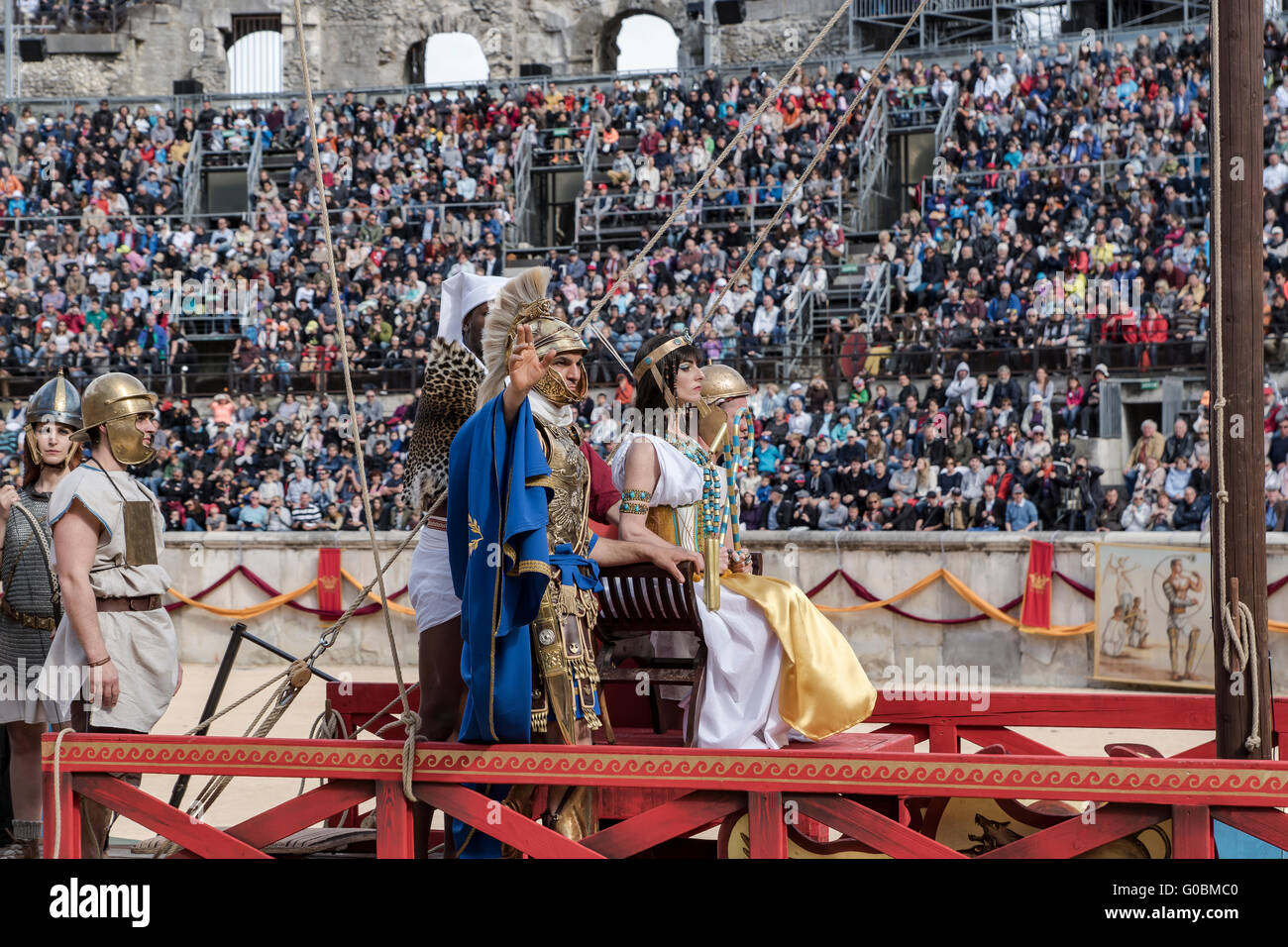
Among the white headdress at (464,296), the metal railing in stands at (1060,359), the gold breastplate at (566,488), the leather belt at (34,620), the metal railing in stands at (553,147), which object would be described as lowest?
the leather belt at (34,620)

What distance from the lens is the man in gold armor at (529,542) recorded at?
418 cm

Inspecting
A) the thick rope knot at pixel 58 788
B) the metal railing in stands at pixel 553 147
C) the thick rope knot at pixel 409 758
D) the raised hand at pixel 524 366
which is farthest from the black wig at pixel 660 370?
the metal railing in stands at pixel 553 147

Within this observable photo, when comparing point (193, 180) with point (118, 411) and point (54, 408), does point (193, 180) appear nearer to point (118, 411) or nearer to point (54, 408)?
point (54, 408)

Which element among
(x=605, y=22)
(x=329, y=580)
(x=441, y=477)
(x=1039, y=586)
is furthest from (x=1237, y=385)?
(x=605, y=22)

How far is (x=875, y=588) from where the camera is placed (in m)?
13.8

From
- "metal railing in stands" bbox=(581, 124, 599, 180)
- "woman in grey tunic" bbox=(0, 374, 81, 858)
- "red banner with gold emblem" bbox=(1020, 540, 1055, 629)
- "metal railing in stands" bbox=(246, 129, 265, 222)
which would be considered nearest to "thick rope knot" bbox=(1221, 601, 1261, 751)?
"woman in grey tunic" bbox=(0, 374, 81, 858)

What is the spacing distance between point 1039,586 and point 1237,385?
9.14 m

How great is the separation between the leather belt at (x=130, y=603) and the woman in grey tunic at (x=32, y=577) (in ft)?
2.02

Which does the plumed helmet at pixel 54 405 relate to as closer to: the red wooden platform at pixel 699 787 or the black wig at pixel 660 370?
the red wooden platform at pixel 699 787
